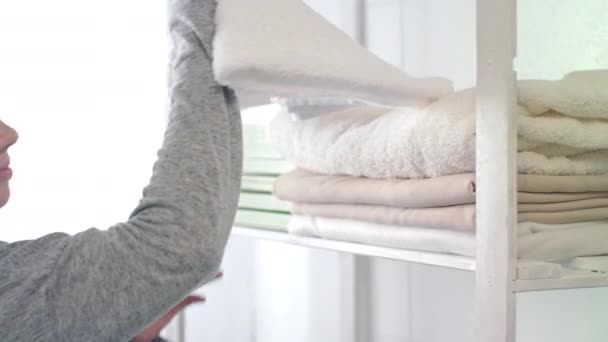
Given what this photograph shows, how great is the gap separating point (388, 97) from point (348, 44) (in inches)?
2.8

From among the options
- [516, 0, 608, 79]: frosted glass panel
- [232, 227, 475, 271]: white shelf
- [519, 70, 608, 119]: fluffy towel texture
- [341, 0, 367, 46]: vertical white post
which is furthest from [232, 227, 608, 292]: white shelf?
[341, 0, 367, 46]: vertical white post

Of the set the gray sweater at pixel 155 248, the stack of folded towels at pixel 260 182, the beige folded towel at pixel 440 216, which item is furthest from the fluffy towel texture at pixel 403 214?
the gray sweater at pixel 155 248

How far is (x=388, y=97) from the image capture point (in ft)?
2.41

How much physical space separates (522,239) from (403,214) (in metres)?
0.16

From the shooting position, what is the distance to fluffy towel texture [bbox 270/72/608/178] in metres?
0.66

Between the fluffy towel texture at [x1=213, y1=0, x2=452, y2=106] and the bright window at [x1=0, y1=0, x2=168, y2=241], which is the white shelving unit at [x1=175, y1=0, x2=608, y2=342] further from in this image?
the bright window at [x1=0, y1=0, x2=168, y2=241]

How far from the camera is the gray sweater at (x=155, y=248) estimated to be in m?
0.49

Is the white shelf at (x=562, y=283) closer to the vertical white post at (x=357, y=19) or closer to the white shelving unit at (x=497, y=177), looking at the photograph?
the white shelving unit at (x=497, y=177)

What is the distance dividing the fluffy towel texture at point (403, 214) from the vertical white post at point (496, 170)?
6 cm

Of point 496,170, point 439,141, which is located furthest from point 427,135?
point 496,170

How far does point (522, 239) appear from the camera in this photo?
2.08 feet

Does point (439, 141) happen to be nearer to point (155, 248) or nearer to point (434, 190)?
point (434, 190)

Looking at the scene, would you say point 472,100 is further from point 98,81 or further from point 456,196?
point 98,81

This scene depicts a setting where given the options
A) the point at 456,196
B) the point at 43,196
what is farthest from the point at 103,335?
the point at 43,196
